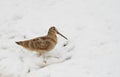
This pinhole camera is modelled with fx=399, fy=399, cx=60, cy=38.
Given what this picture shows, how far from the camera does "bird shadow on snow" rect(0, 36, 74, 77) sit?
5383 millimetres

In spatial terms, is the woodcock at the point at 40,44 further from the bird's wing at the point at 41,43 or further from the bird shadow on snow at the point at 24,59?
the bird shadow on snow at the point at 24,59

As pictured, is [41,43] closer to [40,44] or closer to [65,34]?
[40,44]

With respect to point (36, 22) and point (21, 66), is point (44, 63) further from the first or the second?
point (36, 22)

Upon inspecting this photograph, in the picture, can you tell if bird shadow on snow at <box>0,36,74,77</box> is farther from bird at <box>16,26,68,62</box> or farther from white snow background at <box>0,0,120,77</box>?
bird at <box>16,26,68,62</box>

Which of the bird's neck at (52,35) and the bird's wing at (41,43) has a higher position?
the bird's neck at (52,35)

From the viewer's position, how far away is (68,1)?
681cm

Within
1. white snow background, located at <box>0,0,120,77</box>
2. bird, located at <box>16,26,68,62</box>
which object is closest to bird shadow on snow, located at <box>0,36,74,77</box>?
white snow background, located at <box>0,0,120,77</box>

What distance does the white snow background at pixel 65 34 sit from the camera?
520cm

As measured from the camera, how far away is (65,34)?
19.6 ft

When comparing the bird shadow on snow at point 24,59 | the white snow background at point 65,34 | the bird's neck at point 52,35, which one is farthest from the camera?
the bird's neck at point 52,35

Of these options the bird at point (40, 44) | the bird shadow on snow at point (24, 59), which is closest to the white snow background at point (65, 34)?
the bird shadow on snow at point (24, 59)

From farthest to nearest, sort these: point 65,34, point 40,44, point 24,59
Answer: point 65,34 < point 24,59 < point 40,44

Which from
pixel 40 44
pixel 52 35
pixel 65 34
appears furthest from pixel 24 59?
pixel 65 34

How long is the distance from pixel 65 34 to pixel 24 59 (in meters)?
0.78
